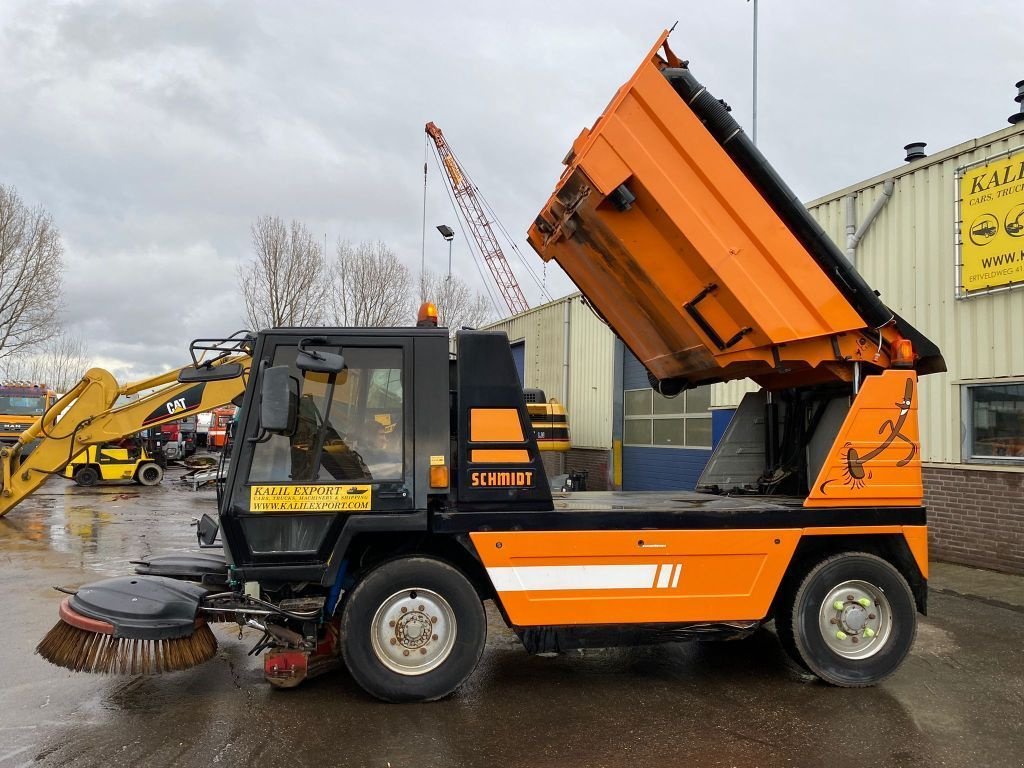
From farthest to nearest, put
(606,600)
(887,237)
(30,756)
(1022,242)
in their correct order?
(887,237) < (1022,242) < (606,600) < (30,756)

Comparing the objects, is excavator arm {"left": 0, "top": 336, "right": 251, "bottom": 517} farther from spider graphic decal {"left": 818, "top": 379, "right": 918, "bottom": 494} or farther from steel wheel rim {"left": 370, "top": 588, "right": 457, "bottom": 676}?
spider graphic decal {"left": 818, "top": 379, "right": 918, "bottom": 494}

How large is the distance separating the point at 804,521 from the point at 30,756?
15.4 ft

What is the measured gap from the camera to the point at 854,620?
195 inches

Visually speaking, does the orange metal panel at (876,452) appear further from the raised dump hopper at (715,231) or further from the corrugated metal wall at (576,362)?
the corrugated metal wall at (576,362)

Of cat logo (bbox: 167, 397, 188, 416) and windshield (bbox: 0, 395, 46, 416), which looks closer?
cat logo (bbox: 167, 397, 188, 416)

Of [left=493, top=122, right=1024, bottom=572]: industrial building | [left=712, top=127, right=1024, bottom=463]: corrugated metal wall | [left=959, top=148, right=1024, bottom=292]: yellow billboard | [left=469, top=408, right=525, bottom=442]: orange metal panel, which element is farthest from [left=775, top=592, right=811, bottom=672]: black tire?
[left=959, top=148, right=1024, bottom=292]: yellow billboard

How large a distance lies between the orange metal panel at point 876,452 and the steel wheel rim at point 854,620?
0.64 metres

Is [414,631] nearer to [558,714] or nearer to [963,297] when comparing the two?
[558,714]

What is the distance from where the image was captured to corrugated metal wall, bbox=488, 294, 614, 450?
16.3 m

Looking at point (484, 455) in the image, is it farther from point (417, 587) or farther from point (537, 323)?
point (537, 323)

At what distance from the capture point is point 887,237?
9.83 m

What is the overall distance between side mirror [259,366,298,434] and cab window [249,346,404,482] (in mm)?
244

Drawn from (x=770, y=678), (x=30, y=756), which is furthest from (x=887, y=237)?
(x=30, y=756)

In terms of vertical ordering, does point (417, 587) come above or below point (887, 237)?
below
